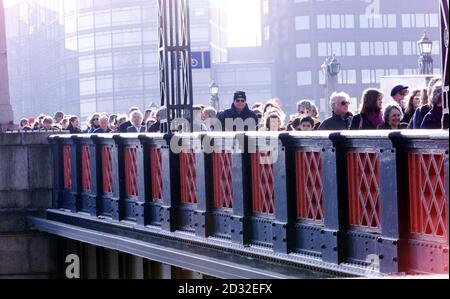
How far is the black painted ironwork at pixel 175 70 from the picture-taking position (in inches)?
586

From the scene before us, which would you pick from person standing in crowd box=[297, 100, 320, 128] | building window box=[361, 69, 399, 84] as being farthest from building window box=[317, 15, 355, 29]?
person standing in crowd box=[297, 100, 320, 128]

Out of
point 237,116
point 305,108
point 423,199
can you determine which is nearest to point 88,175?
point 237,116

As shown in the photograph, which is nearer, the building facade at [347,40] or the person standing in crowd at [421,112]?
the person standing in crowd at [421,112]

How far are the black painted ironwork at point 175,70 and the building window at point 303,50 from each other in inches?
3523

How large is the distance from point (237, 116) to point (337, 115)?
7.89 ft

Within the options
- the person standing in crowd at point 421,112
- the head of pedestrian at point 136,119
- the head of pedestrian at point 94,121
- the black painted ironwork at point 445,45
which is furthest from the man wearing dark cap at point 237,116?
the black painted ironwork at point 445,45

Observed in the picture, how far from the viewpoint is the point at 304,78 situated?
105 m

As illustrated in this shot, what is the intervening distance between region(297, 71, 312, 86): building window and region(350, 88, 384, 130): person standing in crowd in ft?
309

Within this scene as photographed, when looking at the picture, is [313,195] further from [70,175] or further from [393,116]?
[70,175]

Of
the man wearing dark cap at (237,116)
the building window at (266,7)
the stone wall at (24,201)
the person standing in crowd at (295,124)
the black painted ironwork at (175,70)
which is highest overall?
the building window at (266,7)

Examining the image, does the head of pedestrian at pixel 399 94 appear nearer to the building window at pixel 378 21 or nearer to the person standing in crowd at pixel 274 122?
the person standing in crowd at pixel 274 122

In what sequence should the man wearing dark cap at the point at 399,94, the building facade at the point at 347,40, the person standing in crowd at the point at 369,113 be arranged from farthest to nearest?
1. the building facade at the point at 347,40
2. the man wearing dark cap at the point at 399,94
3. the person standing in crowd at the point at 369,113

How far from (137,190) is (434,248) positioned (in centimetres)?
728
